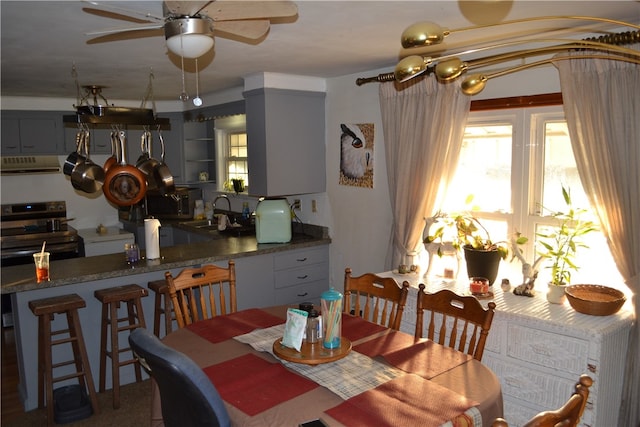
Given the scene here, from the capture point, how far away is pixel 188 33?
1.71 metres

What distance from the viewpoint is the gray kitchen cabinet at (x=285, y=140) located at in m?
4.15

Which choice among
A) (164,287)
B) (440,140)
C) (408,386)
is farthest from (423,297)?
(164,287)

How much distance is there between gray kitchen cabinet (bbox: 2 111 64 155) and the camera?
17.1ft

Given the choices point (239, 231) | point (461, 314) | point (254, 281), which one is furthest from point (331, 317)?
point (239, 231)

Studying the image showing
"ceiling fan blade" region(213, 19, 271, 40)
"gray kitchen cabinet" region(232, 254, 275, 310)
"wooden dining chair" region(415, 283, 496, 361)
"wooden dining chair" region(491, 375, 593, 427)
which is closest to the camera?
"wooden dining chair" region(491, 375, 593, 427)

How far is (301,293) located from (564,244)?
226 cm

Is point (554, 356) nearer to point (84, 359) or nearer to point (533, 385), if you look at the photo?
point (533, 385)

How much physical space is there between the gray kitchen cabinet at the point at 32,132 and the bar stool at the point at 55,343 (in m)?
2.81

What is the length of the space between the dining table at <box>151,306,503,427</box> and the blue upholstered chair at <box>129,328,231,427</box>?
10 cm

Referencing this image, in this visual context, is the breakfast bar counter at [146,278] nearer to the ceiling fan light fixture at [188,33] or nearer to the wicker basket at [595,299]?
the ceiling fan light fixture at [188,33]

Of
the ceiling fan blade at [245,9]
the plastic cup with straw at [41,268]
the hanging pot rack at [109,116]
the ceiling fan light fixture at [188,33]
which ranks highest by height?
the ceiling fan blade at [245,9]

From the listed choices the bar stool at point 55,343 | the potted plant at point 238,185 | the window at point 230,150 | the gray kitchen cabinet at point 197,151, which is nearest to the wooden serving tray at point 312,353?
the bar stool at point 55,343

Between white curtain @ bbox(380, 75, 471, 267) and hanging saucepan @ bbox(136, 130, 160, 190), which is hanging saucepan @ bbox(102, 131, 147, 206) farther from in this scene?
white curtain @ bbox(380, 75, 471, 267)

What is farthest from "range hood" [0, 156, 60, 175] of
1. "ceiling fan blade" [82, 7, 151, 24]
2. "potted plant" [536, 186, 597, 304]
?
"potted plant" [536, 186, 597, 304]
